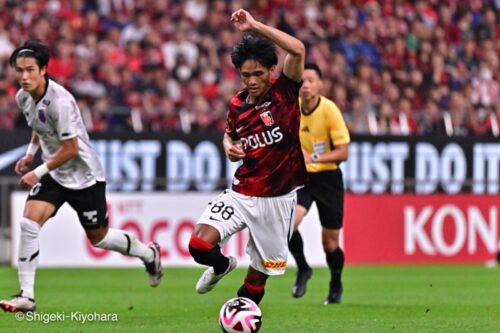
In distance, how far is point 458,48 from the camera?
27875 mm

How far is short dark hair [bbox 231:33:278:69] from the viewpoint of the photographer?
966 centimetres

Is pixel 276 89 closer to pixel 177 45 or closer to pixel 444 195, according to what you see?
pixel 444 195

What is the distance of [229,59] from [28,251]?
1346cm

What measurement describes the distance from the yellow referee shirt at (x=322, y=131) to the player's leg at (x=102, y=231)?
6.64 ft

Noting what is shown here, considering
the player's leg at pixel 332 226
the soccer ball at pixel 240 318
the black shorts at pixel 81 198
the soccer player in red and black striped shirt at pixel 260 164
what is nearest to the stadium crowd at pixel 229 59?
the player's leg at pixel 332 226

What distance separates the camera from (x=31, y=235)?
38.6 ft

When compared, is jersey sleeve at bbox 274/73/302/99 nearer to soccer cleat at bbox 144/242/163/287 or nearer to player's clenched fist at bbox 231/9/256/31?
player's clenched fist at bbox 231/9/256/31

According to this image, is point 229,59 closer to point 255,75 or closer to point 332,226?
point 332,226

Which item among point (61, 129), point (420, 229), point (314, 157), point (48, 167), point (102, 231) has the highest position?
point (61, 129)

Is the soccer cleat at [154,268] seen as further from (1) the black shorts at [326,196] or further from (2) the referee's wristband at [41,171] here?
(2) the referee's wristband at [41,171]

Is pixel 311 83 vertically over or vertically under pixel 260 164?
over

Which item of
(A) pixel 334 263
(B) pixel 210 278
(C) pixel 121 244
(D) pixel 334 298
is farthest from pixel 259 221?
(D) pixel 334 298

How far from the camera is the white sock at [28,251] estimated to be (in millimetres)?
11672

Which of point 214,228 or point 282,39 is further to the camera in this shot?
point 214,228
